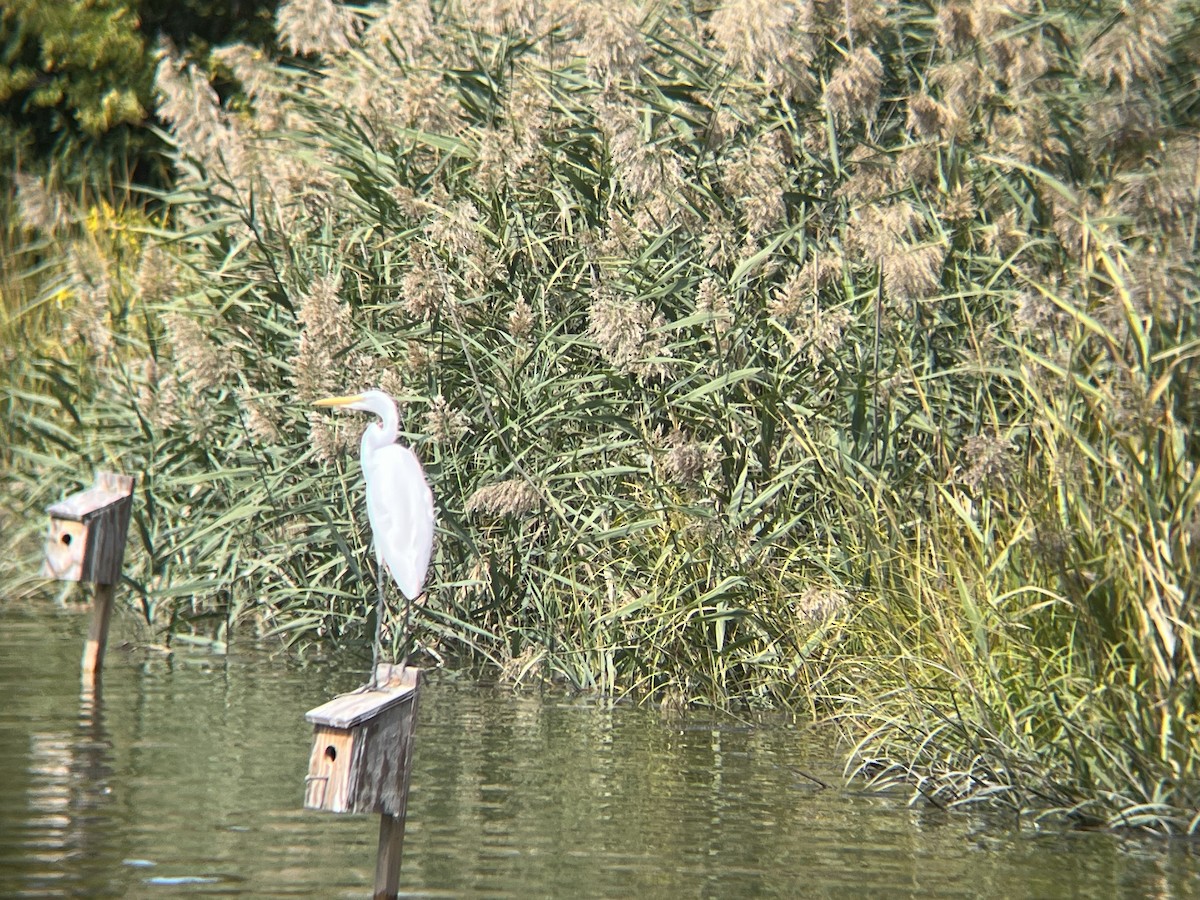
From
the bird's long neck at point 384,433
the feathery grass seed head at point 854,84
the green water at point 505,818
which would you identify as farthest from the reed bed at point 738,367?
the bird's long neck at point 384,433

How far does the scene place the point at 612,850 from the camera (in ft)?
19.7

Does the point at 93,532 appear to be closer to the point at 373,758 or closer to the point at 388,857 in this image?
the point at 388,857

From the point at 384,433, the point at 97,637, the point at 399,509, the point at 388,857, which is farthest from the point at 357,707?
the point at 97,637

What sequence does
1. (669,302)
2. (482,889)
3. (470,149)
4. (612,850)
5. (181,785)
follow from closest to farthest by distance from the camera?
(482,889)
(612,850)
(181,785)
(669,302)
(470,149)

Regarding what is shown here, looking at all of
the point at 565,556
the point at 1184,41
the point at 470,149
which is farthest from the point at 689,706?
the point at 1184,41

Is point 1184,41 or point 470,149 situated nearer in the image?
point 1184,41

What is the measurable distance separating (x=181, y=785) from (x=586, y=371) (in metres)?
3.04

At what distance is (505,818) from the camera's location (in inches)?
252

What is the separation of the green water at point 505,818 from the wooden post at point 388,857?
277 mm

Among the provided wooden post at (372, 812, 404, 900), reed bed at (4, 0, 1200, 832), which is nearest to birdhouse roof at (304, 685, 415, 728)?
wooden post at (372, 812, 404, 900)

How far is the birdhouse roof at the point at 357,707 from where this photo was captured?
482 cm

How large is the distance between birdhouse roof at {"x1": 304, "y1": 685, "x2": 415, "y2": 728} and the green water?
0.68 metres

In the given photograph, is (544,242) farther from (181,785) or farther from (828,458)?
(181,785)

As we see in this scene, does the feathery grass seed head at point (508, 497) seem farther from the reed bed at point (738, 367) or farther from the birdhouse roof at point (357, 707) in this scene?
the birdhouse roof at point (357, 707)
